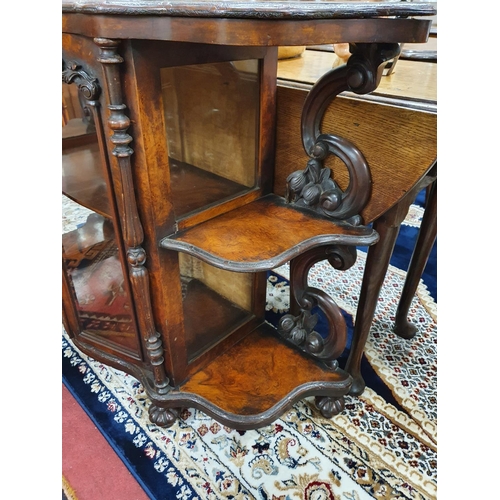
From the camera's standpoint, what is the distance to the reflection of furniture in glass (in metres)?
0.69

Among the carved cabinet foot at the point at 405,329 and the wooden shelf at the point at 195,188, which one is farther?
the carved cabinet foot at the point at 405,329

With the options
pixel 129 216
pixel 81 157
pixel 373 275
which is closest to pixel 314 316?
pixel 373 275

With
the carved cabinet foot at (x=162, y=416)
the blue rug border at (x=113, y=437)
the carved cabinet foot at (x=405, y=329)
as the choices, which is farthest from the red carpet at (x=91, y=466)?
the carved cabinet foot at (x=405, y=329)

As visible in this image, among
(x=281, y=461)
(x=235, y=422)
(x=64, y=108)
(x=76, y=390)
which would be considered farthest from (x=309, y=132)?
(x=76, y=390)

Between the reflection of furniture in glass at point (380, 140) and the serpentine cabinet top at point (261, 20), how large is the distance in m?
0.18

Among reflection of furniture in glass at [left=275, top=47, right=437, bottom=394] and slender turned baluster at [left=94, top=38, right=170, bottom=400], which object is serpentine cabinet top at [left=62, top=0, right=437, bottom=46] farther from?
reflection of furniture in glass at [left=275, top=47, right=437, bottom=394]

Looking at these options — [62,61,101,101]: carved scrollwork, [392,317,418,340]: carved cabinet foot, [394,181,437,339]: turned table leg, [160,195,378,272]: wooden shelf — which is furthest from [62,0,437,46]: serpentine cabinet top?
[392,317,418,340]: carved cabinet foot

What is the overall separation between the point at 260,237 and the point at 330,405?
55 centimetres

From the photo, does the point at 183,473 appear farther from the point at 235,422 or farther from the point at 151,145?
the point at 151,145

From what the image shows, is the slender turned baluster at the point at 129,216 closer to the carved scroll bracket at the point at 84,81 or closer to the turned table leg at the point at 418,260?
the carved scroll bracket at the point at 84,81

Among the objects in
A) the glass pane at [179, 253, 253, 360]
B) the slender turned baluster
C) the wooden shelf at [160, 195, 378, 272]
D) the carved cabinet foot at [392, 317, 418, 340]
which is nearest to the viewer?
the slender turned baluster

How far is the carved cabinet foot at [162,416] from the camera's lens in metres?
1.02

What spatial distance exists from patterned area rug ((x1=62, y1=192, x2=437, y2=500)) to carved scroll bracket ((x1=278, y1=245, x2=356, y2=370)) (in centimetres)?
19

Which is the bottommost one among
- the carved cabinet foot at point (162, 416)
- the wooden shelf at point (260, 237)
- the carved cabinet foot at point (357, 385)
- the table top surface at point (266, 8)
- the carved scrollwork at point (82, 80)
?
the carved cabinet foot at point (162, 416)
